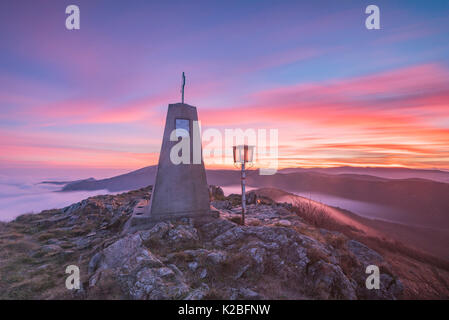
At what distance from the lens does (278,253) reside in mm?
7855

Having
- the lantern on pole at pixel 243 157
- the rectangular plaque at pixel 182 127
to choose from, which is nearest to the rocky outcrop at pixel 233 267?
the lantern on pole at pixel 243 157

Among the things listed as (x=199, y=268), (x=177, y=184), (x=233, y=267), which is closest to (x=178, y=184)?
(x=177, y=184)

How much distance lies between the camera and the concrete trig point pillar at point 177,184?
1073 centimetres

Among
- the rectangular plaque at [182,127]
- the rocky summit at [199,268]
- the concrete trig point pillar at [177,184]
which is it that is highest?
the rectangular plaque at [182,127]

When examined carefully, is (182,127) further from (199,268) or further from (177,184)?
(199,268)

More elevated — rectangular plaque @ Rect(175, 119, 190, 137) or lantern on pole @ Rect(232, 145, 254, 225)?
rectangular plaque @ Rect(175, 119, 190, 137)

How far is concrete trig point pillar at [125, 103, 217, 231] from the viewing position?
423 inches

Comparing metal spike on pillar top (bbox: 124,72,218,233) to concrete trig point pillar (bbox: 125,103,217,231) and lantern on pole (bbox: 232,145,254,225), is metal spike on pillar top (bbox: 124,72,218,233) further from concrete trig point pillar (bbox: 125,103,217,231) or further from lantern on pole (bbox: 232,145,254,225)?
lantern on pole (bbox: 232,145,254,225)

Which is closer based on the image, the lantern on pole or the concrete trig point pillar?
the concrete trig point pillar

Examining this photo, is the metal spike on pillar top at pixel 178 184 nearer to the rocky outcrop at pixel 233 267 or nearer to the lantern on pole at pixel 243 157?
the rocky outcrop at pixel 233 267

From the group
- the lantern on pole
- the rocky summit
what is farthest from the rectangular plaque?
the rocky summit

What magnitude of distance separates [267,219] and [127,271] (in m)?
9.48

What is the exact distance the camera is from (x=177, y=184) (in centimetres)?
1112
